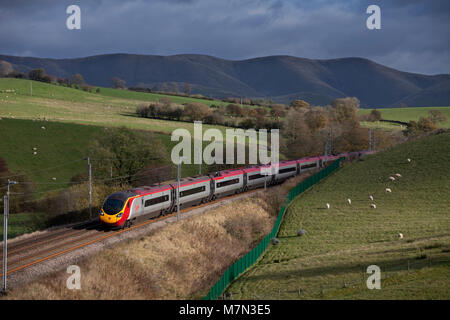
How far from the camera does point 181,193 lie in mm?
43562

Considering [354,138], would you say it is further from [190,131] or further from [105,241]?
[105,241]

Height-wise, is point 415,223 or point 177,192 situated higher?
point 177,192

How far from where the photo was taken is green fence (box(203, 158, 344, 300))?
27.6 metres

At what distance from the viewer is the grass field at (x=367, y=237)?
85.3 feet

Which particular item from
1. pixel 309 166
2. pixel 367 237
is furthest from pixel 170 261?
pixel 309 166

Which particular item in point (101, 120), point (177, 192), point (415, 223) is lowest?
point (415, 223)

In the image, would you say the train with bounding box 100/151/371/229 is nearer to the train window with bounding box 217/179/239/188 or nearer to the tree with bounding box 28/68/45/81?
the train window with bounding box 217/179/239/188

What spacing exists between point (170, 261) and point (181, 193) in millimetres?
11134

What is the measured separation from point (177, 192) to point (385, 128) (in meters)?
107

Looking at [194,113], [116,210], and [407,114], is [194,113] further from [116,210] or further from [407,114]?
[116,210]

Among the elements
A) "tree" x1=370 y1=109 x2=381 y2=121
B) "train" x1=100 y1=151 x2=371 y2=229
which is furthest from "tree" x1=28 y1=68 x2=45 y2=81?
"train" x1=100 y1=151 x2=371 y2=229

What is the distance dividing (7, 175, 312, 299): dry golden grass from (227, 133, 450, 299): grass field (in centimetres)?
311

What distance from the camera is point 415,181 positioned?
6256 centimetres
